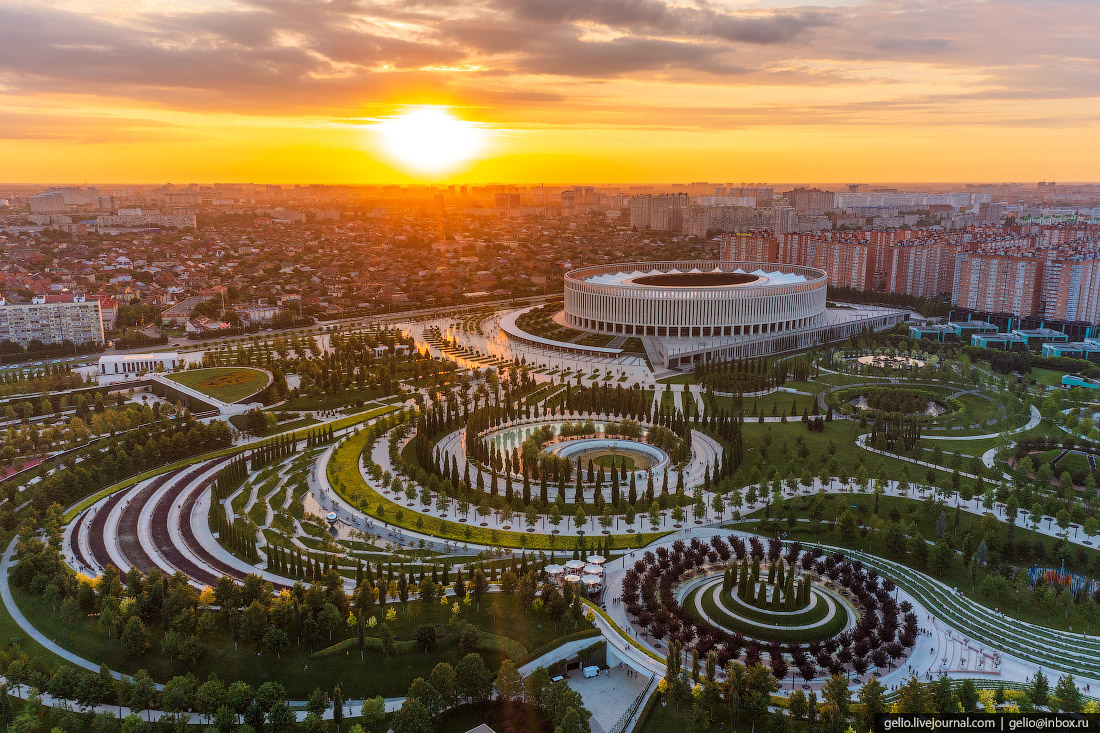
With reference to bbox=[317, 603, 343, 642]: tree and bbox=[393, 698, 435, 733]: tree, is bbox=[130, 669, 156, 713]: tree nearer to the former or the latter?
bbox=[317, 603, 343, 642]: tree

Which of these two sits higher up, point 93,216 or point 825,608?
point 93,216

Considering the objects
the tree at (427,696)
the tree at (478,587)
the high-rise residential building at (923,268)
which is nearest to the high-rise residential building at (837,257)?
the high-rise residential building at (923,268)

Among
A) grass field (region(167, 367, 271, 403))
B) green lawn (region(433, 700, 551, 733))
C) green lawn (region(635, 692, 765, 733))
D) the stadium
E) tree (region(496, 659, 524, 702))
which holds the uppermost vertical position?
the stadium

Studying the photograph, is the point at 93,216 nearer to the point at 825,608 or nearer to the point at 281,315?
the point at 281,315

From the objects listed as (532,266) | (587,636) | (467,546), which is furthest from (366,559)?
(532,266)

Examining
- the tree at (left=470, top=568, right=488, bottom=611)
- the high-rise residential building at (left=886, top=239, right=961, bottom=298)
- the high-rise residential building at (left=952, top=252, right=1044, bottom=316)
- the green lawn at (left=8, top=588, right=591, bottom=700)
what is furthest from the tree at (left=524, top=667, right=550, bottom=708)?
the high-rise residential building at (left=886, top=239, right=961, bottom=298)
